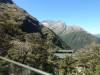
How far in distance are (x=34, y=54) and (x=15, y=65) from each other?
31.0 meters

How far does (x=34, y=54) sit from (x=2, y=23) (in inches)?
231

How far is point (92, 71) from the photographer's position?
43.7 m

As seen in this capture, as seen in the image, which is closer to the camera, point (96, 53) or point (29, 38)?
point (29, 38)

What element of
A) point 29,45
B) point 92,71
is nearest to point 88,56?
point 92,71

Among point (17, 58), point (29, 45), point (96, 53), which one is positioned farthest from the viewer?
point (96, 53)

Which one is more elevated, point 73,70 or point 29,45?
point 29,45

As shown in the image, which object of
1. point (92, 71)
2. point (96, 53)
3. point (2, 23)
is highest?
point (2, 23)

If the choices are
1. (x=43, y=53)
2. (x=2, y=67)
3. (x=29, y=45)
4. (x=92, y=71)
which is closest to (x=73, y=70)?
(x=92, y=71)

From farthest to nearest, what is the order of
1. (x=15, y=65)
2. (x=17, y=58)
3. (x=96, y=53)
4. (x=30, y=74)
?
(x=96, y=53)
(x=17, y=58)
(x=15, y=65)
(x=30, y=74)

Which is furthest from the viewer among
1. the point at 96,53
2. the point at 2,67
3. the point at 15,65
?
the point at 96,53

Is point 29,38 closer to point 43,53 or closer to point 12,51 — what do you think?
point 43,53

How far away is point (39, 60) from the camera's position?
38.9 meters

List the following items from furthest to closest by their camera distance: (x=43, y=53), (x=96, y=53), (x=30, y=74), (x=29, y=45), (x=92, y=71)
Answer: (x=96, y=53) → (x=92, y=71) → (x=43, y=53) → (x=29, y=45) → (x=30, y=74)

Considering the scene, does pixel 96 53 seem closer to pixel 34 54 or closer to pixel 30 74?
pixel 34 54
